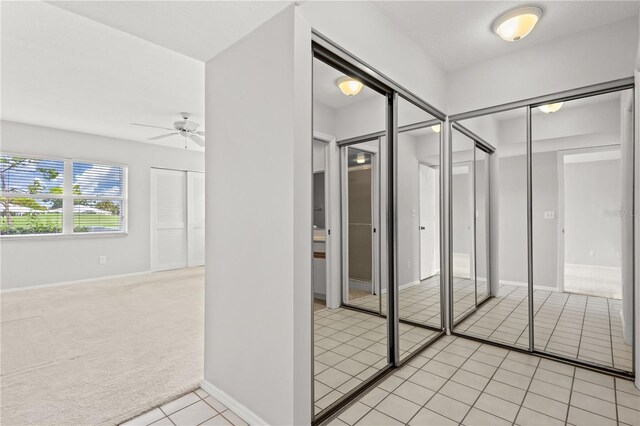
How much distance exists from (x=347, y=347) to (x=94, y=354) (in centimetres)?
220

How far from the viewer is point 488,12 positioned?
2348 millimetres

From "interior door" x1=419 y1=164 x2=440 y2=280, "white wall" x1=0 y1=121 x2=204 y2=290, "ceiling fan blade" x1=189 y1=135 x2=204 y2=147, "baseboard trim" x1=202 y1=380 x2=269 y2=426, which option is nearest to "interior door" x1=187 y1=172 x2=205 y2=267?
"white wall" x1=0 y1=121 x2=204 y2=290

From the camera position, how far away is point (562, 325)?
8.87 feet

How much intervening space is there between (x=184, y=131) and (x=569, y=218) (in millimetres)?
4671

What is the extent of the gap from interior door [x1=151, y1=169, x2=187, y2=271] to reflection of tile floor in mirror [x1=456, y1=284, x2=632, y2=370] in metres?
5.98

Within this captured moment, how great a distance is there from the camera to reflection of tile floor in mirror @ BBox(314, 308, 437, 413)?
6.77 feet

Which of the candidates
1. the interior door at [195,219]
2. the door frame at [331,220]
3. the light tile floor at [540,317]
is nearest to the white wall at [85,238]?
the interior door at [195,219]

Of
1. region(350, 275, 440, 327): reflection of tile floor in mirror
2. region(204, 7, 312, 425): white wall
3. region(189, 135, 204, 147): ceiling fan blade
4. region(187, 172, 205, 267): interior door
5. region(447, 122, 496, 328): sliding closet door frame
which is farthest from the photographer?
region(187, 172, 205, 267): interior door

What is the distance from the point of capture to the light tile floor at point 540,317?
8.27ft

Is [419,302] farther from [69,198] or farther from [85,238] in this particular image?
[69,198]

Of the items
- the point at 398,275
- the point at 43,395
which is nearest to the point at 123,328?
the point at 43,395

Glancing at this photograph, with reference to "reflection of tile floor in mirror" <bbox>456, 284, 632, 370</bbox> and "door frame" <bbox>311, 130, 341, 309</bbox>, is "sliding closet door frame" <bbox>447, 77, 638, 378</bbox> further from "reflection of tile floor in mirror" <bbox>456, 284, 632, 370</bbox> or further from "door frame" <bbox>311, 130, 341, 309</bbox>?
"door frame" <bbox>311, 130, 341, 309</bbox>

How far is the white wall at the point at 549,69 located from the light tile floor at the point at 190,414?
323 cm

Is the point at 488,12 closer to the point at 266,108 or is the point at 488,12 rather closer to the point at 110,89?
the point at 266,108
